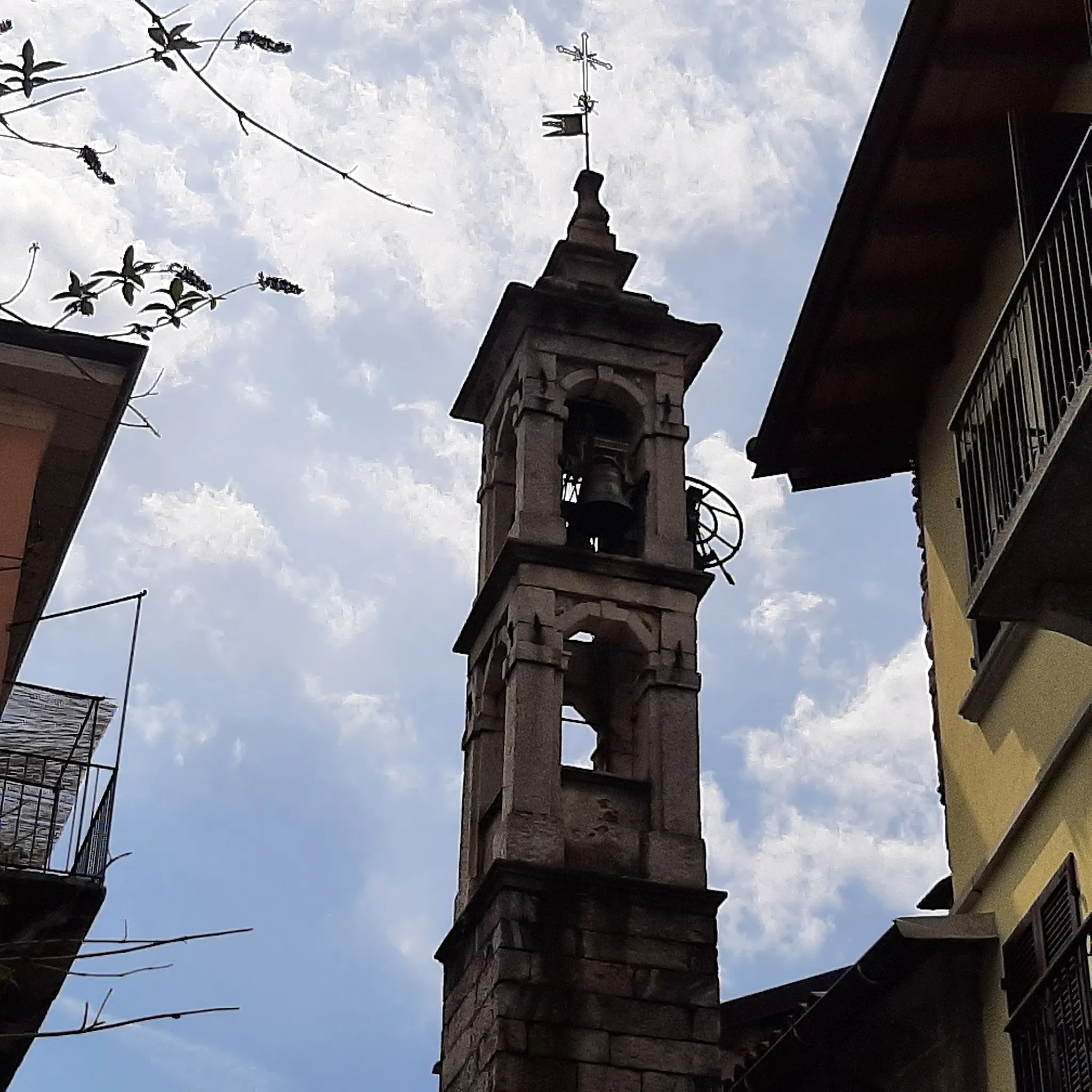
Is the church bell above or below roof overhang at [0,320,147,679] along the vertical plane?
above

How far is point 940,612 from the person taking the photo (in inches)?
375

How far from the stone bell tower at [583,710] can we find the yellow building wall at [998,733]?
6.61 metres

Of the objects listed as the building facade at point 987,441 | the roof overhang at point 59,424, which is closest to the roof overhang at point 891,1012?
the building facade at point 987,441

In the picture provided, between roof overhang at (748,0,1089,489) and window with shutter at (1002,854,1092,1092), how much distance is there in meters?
3.04

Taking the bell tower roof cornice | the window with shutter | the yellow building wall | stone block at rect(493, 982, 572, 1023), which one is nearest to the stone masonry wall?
stone block at rect(493, 982, 572, 1023)

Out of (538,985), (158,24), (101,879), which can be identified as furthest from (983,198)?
(538,985)

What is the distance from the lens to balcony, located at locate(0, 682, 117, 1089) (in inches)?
366

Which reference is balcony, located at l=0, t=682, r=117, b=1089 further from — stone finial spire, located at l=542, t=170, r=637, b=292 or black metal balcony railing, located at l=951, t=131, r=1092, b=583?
stone finial spire, located at l=542, t=170, r=637, b=292

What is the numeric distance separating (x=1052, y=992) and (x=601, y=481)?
10972 millimetres

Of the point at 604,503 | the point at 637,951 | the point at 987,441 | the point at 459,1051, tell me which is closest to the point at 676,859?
the point at 637,951

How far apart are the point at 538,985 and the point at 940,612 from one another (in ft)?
22.3

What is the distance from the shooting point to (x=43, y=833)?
31.8 feet

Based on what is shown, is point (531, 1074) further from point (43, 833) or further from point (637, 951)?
point (43, 833)

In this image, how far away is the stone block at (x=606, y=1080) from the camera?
15.1 meters
